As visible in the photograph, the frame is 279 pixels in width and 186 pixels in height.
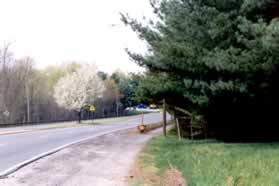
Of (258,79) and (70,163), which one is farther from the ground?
(258,79)

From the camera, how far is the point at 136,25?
20344mm

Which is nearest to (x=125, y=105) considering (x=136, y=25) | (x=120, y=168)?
(x=136, y=25)

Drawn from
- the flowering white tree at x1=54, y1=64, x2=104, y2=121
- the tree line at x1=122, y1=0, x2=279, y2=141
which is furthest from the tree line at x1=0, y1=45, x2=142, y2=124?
the tree line at x1=122, y1=0, x2=279, y2=141

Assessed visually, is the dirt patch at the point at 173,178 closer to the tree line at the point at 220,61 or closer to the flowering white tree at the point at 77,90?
the tree line at the point at 220,61

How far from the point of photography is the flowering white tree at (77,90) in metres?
71.9

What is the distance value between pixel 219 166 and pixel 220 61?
14.2 feet

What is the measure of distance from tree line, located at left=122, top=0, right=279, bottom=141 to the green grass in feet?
8.20

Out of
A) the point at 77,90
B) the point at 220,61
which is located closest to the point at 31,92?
the point at 77,90

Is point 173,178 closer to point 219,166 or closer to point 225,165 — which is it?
point 219,166

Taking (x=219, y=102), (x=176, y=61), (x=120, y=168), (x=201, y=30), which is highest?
(x=201, y=30)

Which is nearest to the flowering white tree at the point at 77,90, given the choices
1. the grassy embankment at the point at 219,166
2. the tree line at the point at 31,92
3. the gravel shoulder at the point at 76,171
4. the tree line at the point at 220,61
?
the tree line at the point at 31,92

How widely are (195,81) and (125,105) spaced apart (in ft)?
309

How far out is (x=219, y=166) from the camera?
11805mm

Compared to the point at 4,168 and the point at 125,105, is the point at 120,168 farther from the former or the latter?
the point at 125,105
